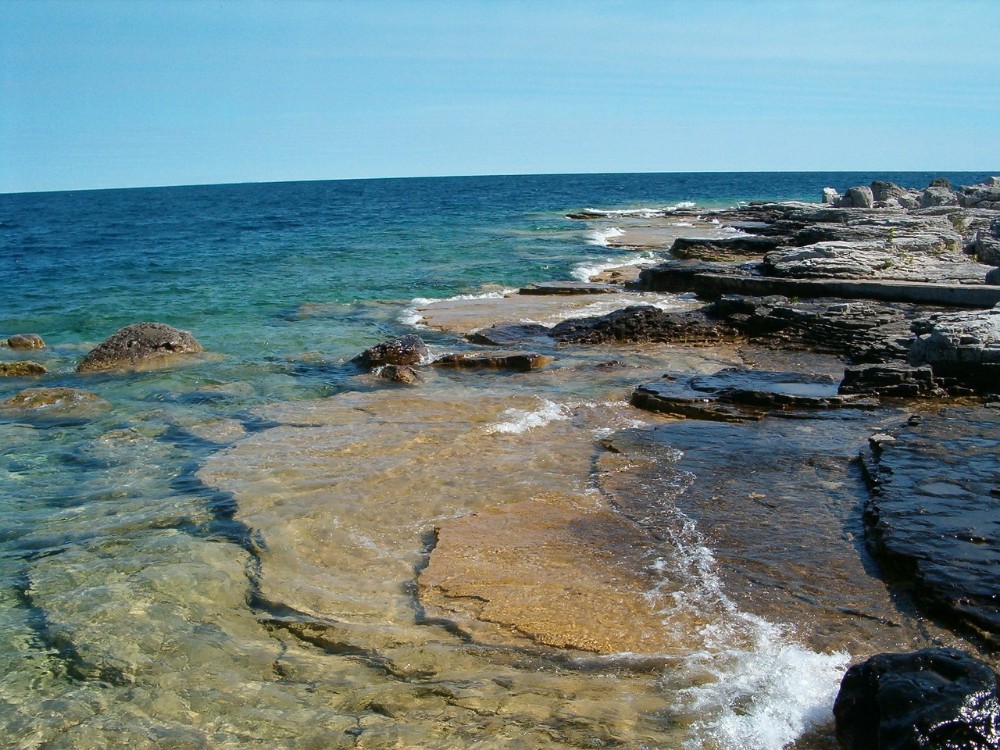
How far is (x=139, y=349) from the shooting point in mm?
12305

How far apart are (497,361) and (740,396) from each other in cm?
376

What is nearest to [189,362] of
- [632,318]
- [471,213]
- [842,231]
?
[632,318]

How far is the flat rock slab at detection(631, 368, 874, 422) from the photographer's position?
8266 mm

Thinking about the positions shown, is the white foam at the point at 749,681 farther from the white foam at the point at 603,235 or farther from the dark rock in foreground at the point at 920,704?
the white foam at the point at 603,235

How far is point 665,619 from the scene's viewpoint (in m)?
4.53

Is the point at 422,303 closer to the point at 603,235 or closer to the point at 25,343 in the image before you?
the point at 25,343

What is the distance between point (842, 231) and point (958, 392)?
39.8 ft

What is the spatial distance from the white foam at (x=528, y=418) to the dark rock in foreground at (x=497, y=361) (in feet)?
6.91

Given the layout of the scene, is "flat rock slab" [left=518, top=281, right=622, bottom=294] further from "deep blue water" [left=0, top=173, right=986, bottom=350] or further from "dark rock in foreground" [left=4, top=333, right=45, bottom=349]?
"dark rock in foreground" [left=4, top=333, right=45, bottom=349]

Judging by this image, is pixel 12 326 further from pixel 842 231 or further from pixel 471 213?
pixel 471 213

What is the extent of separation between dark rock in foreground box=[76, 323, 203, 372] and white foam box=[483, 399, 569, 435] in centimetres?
602

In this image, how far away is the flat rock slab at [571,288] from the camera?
696 inches

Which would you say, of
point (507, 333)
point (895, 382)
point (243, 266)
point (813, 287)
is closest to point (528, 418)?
point (895, 382)

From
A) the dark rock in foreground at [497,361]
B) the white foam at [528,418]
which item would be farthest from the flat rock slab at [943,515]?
the dark rock in foreground at [497,361]
